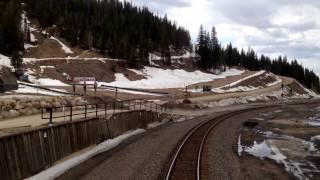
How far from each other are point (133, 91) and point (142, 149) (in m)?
67.1

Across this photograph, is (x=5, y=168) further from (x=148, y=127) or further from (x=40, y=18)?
(x=40, y=18)

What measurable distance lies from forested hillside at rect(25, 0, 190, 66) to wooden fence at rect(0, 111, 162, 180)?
115445 mm

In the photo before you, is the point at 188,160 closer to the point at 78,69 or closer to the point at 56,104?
the point at 56,104

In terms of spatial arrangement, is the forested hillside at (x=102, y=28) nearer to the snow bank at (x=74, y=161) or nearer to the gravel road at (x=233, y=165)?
the snow bank at (x=74, y=161)

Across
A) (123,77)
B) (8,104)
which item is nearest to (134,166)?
(8,104)

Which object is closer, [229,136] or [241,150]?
[241,150]

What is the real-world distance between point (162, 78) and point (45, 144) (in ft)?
403

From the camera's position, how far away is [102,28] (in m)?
166

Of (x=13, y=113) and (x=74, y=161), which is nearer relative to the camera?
(x=74, y=161)

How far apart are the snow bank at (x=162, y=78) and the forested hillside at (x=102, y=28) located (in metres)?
5.95

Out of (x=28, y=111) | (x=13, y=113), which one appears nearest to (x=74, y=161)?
(x=13, y=113)

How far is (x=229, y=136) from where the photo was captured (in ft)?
→ 128

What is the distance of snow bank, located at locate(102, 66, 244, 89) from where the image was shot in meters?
122

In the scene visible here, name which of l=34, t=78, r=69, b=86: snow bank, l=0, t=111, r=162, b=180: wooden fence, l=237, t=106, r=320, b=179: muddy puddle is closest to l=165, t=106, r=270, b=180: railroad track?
l=237, t=106, r=320, b=179: muddy puddle
